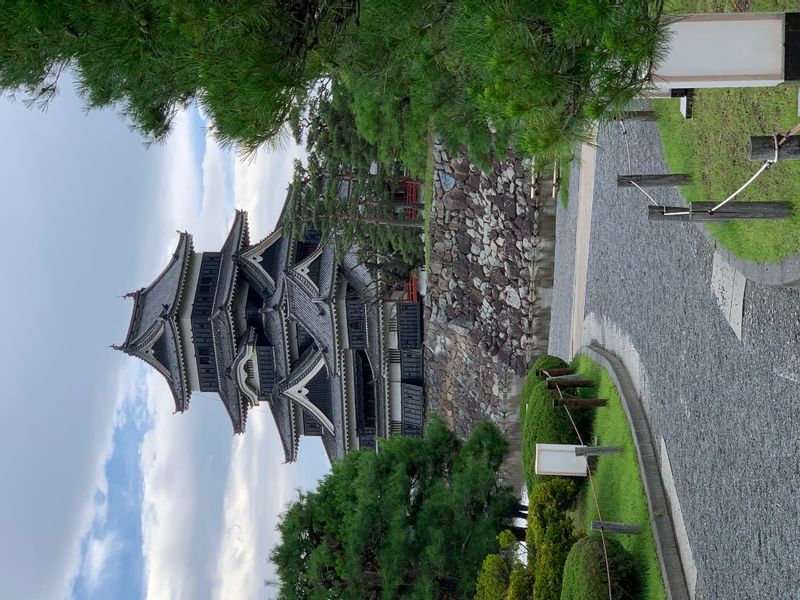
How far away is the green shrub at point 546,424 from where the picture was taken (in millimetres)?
14133

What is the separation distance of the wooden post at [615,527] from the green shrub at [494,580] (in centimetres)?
319

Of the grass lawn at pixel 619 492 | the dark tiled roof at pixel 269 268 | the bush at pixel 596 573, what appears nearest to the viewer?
the bush at pixel 596 573

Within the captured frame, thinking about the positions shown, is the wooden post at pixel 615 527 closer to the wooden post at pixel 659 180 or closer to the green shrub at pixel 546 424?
the green shrub at pixel 546 424

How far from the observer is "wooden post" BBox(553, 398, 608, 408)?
13891mm

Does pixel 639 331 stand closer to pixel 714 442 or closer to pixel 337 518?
pixel 714 442

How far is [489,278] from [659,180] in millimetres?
11156

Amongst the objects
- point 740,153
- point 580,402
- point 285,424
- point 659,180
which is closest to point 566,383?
point 580,402

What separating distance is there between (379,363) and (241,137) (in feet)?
60.1

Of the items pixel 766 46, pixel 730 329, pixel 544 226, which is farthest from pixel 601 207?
pixel 766 46

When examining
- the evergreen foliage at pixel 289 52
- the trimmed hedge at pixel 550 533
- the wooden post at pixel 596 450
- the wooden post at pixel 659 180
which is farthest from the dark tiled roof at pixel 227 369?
the evergreen foliage at pixel 289 52

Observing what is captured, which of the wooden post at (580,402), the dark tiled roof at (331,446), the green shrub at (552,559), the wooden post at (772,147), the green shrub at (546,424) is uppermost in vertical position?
the wooden post at (772,147)

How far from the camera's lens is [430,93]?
1114cm

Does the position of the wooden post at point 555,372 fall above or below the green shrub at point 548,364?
below

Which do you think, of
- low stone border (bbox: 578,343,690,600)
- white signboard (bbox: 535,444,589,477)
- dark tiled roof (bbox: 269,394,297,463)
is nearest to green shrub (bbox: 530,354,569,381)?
low stone border (bbox: 578,343,690,600)
